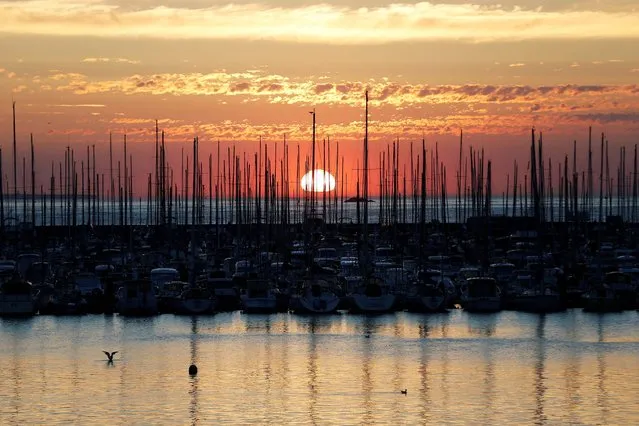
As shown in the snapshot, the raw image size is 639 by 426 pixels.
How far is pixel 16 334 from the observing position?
201ft

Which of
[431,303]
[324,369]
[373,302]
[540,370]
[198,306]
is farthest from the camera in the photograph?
[431,303]

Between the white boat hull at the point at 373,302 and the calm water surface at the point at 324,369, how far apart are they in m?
0.56

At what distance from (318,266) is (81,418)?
3930 centimetres

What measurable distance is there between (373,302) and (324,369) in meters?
14.9

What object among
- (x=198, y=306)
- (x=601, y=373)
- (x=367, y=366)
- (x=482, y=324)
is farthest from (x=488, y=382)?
(x=198, y=306)

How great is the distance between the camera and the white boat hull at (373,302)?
216 feet

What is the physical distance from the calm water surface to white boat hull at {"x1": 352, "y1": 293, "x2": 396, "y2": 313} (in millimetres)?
561

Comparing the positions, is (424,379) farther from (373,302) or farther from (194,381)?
(373,302)

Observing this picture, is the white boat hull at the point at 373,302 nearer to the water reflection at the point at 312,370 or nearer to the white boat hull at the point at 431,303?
the white boat hull at the point at 431,303

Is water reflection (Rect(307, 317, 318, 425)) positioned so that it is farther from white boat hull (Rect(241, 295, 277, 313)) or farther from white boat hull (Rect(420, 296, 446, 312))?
white boat hull (Rect(420, 296, 446, 312))

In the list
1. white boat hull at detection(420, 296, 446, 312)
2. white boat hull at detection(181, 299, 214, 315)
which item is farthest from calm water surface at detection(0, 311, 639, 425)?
white boat hull at detection(420, 296, 446, 312)

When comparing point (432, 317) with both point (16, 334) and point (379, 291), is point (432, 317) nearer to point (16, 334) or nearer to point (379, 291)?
point (379, 291)

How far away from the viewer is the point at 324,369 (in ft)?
169

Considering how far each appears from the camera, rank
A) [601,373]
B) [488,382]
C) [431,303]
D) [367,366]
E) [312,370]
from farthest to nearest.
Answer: [431,303] → [367,366] → [312,370] → [601,373] → [488,382]
